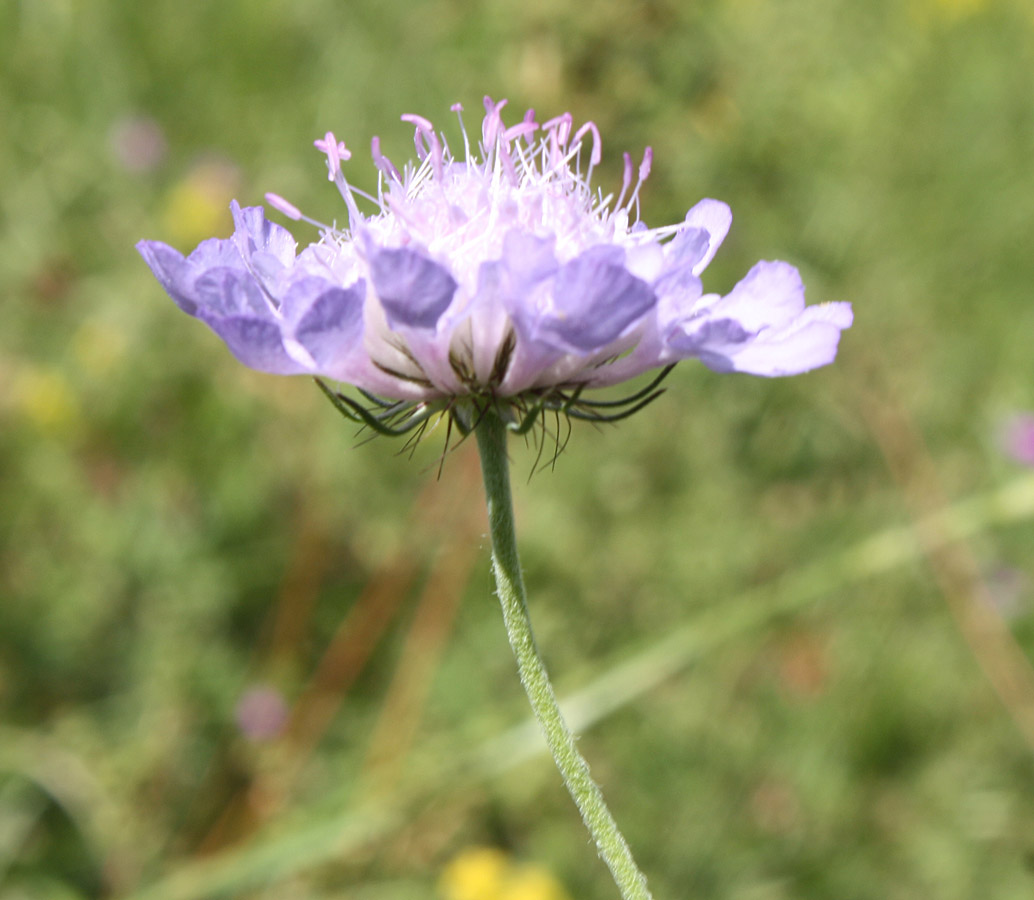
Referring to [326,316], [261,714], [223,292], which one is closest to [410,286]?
[326,316]

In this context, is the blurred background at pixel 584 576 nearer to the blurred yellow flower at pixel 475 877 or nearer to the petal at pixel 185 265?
the blurred yellow flower at pixel 475 877

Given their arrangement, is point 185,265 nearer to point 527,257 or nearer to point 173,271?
point 173,271

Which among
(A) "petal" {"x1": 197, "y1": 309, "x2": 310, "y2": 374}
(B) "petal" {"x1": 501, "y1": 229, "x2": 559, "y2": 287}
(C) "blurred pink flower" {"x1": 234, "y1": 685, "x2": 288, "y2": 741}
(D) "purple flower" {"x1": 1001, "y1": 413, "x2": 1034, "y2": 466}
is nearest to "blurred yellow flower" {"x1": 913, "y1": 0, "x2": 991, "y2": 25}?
(D) "purple flower" {"x1": 1001, "y1": 413, "x2": 1034, "y2": 466}

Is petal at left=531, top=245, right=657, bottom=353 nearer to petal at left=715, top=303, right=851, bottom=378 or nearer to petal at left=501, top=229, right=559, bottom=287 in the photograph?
petal at left=501, top=229, right=559, bottom=287

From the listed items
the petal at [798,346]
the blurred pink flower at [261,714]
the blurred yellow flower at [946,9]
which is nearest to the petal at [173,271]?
the petal at [798,346]

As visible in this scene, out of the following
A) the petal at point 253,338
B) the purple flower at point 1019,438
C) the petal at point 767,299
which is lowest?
the petal at point 767,299

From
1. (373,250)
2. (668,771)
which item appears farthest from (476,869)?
(373,250)

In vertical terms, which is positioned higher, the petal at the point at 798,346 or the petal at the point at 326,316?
the petal at the point at 326,316
